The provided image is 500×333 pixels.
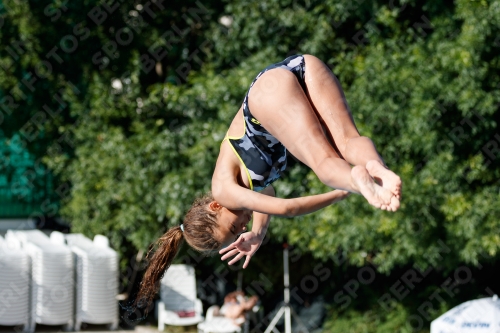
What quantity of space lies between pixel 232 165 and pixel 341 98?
63cm

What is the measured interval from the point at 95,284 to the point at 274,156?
6448mm

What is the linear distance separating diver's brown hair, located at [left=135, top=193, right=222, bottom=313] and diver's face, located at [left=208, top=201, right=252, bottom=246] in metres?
0.03

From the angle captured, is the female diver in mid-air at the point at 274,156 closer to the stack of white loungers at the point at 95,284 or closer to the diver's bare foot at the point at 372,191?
the diver's bare foot at the point at 372,191

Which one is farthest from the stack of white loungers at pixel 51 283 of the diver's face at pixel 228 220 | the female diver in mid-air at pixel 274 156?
the diver's face at pixel 228 220

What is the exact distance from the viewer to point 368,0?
28.2 feet

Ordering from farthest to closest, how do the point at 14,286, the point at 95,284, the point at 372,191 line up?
1. the point at 95,284
2. the point at 14,286
3. the point at 372,191

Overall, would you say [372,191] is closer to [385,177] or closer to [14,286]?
[385,177]

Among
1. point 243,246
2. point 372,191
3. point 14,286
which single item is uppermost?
point 372,191

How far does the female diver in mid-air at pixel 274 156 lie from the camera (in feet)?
12.4

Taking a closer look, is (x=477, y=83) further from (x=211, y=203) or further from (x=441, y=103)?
(x=211, y=203)

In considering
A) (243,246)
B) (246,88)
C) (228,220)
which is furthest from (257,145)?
(246,88)

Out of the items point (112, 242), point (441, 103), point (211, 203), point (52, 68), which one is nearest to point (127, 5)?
point (52, 68)

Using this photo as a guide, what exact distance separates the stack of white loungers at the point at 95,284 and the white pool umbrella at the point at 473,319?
464 centimetres

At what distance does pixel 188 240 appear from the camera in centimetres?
439
